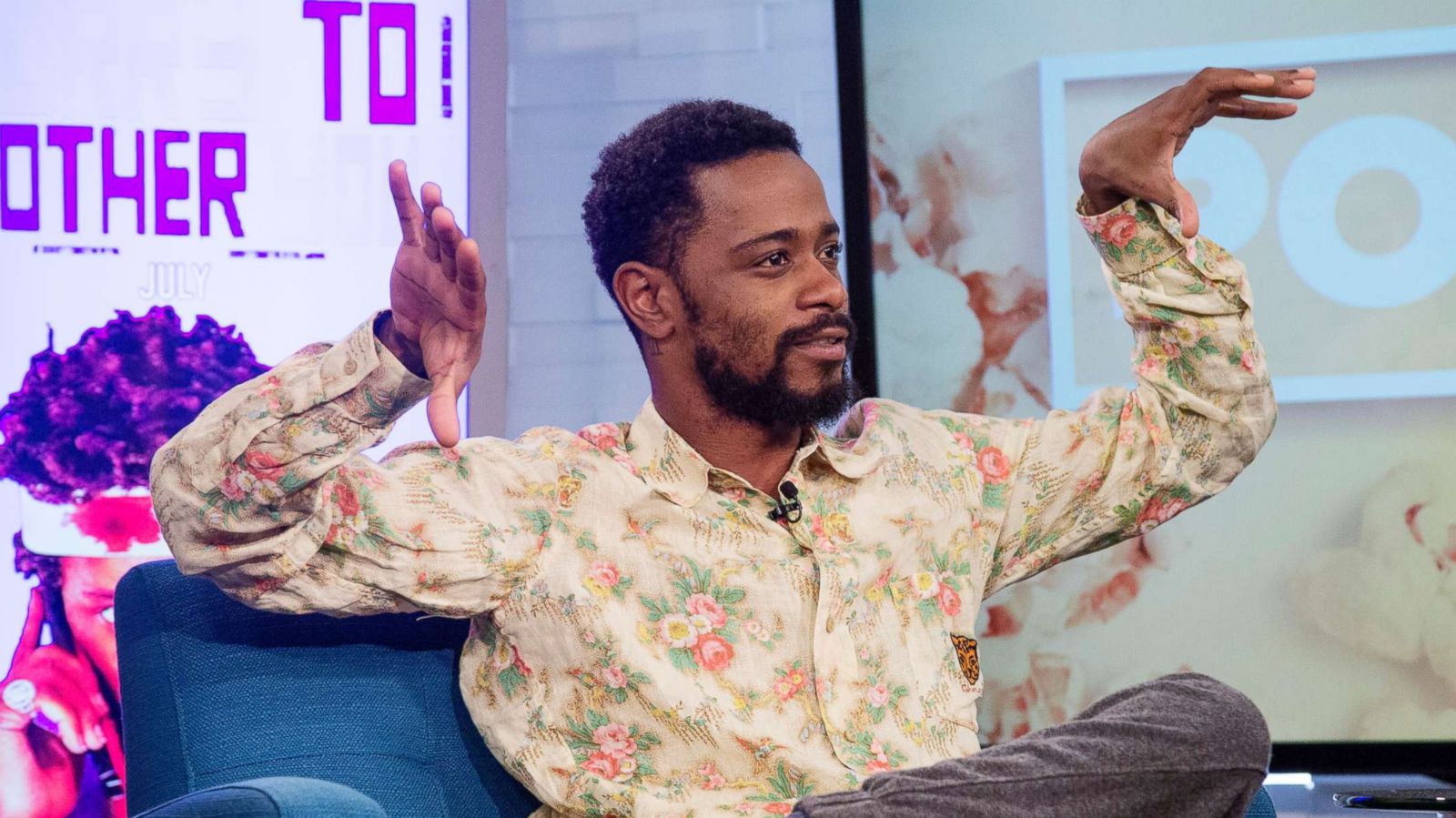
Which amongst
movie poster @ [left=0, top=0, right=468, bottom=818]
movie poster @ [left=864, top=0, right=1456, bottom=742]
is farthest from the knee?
movie poster @ [left=0, top=0, right=468, bottom=818]

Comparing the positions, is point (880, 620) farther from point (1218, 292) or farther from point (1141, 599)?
point (1141, 599)

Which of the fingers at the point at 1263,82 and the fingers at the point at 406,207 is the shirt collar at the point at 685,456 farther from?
the fingers at the point at 1263,82

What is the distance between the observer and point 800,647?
5.55ft

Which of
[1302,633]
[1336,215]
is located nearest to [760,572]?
[1302,633]

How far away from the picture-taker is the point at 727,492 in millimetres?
1797

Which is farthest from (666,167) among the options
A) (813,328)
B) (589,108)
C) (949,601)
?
(589,108)

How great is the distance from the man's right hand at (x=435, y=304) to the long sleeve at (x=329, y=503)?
34mm

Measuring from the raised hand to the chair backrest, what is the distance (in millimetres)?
968

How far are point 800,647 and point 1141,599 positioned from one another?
101 centimetres

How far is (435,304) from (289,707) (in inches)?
18.6

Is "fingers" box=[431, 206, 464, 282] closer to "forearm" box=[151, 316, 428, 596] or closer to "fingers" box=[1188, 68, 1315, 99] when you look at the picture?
"forearm" box=[151, 316, 428, 596]

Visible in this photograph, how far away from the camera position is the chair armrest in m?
1.21

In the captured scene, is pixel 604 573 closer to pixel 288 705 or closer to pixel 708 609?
pixel 708 609

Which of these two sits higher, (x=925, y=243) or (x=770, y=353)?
(x=925, y=243)
